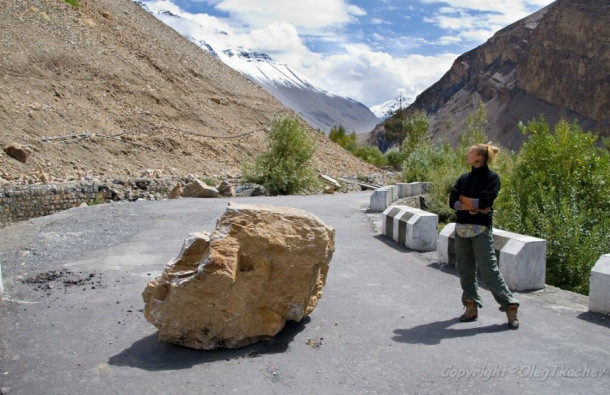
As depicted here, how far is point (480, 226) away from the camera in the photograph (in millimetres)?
5703

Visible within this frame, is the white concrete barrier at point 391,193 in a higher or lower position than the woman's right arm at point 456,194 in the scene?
lower

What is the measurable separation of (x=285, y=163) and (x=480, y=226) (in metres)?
17.5

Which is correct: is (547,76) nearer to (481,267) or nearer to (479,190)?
(479,190)

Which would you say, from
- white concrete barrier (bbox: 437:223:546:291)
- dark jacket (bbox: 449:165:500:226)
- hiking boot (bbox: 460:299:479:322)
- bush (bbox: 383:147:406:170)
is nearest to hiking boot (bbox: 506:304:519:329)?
hiking boot (bbox: 460:299:479:322)

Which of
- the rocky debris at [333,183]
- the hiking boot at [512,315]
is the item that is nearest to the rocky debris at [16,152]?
the rocky debris at [333,183]

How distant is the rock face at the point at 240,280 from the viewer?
16.3ft

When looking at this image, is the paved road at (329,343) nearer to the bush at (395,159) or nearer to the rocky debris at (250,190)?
the rocky debris at (250,190)

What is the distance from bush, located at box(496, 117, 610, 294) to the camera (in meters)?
8.40

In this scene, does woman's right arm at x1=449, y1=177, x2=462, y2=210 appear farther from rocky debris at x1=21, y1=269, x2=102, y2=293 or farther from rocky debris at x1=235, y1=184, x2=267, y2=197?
rocky debris at x1=235, y1=184, x2=267, y2=197

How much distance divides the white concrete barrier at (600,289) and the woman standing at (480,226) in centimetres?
114

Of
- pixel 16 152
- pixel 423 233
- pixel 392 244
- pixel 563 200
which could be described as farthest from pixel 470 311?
pixel 16 152

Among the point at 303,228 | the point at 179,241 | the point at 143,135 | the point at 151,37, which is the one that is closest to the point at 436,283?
the point at 303,228

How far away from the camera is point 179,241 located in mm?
10508

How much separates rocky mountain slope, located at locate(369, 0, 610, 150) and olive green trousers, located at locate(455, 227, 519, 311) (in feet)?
241
